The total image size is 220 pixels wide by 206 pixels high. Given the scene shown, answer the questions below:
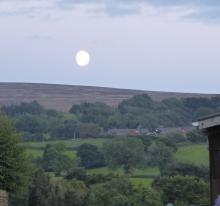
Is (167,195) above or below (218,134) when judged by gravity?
below

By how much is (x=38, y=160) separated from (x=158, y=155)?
1651 centimetres

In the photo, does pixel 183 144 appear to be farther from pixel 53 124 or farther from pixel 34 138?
pixel 53 124

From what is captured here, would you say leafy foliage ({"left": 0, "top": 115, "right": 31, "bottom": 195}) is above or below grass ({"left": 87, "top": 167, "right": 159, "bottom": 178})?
above

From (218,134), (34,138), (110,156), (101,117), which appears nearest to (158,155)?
(110,156)

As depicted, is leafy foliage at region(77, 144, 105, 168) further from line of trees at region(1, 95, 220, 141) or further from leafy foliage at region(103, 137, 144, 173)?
line of trees at region(1, 95, 220, 141)

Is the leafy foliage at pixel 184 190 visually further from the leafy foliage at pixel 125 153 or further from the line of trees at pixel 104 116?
the line of trees at pixel 104 116

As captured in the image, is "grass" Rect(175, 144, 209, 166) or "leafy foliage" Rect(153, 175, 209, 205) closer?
"leafy foliage" Rect(153, 175, 209, 205)

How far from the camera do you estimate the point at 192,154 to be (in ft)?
325

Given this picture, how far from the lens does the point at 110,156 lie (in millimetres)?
106688

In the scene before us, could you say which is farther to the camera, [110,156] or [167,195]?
[110,156]

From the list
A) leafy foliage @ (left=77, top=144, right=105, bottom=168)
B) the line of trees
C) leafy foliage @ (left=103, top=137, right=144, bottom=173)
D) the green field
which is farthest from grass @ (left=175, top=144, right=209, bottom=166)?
the line of trees

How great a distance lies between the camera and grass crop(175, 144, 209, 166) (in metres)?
91.4

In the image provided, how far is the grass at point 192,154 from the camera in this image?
9144 centimetres

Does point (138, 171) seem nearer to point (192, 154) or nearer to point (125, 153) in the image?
point (125, 153)
